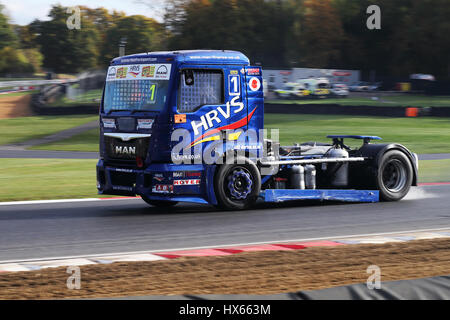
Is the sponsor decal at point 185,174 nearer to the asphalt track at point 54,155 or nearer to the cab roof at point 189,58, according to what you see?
the cab roof at point 189,58

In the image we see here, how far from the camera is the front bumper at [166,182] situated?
35.7 ft

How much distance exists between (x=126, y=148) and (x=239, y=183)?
6.44 feet

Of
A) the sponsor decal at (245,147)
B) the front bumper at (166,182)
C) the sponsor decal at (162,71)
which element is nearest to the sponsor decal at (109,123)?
the front bumper at (166,182)

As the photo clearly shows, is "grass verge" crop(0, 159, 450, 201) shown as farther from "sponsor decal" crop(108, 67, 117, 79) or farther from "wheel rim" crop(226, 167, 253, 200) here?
"wheel rim" crop(226, 167, 253, 200)

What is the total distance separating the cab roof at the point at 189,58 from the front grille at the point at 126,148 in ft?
4.30

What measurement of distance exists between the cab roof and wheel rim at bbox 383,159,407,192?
11.6 feet

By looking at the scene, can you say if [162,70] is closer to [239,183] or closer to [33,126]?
[239,183]

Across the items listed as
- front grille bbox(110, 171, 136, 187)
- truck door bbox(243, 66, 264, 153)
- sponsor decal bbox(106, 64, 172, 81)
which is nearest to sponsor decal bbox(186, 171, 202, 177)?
front grille bbox(110, 171, 136, 187)

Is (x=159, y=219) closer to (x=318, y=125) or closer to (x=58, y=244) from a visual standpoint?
(x=58, y=244)

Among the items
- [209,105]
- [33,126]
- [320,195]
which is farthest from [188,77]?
[33,126]

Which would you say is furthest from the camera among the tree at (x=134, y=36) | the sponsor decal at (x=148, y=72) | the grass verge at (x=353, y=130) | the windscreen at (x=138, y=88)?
the tree at (x=134, y=36)

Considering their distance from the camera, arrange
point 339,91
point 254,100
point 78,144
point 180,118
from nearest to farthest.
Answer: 1. point 180,118
2. point 254,100
3. point 78,144
4. point 339,91

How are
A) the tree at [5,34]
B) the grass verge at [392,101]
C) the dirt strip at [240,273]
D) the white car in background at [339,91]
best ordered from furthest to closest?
1. the tree at [5,34]
2. the white car in background at [339,91]
3. the grass verge at [392,101]
4. the dirt strip at [240,273]

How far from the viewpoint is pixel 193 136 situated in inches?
429
